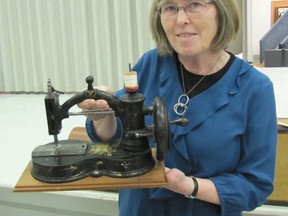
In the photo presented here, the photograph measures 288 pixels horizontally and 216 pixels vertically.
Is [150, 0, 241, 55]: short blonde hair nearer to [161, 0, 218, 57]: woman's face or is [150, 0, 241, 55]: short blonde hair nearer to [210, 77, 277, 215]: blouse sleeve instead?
[161, 0, 218, 57]: woman's face

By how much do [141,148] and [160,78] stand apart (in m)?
0.25

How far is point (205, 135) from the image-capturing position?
37.6 inches

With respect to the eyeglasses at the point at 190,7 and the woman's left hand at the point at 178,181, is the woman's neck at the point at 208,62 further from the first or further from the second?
the woman's left hand at the point at 178,181

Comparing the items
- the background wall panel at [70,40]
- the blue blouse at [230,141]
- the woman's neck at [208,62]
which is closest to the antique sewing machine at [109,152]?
the blue blouse at [230,141]

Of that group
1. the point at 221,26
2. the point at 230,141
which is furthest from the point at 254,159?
the point at 221,26

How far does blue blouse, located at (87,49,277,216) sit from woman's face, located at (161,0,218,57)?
0.12 metres

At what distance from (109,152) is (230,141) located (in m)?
0.32

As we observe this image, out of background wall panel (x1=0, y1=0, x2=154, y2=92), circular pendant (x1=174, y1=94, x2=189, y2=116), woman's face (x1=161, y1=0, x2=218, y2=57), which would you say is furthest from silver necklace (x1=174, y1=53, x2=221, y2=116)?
background wall panel (x1=0, y1=0, x2=154, y2=92)

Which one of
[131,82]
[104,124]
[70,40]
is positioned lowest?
[104,124]

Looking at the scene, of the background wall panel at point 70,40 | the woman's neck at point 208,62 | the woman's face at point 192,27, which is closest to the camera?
the woman's face at point 192,27

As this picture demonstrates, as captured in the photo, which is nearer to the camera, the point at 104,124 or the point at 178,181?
the point at 178,181

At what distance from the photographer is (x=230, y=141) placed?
3.12ft

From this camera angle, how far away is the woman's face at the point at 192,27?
926 mm

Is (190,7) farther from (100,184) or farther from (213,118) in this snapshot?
(100,184)
